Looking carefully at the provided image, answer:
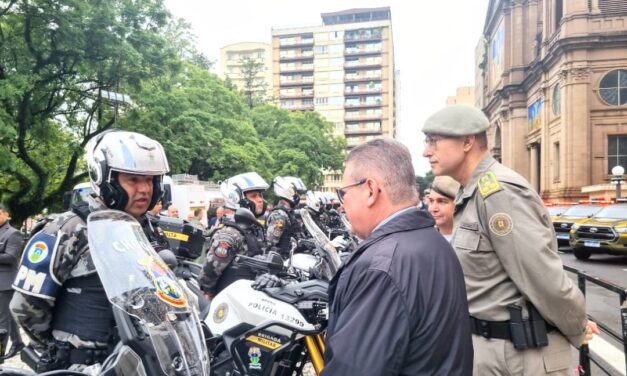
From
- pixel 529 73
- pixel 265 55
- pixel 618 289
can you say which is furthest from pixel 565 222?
pixel 265 55

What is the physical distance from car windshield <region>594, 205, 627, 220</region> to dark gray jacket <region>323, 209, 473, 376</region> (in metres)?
15.3

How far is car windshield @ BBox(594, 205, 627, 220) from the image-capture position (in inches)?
582

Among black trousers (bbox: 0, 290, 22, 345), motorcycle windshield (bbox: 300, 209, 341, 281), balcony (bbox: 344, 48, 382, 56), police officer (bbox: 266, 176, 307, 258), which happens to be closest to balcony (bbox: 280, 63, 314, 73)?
balcony (bbox: 344, 48, 382, 56)

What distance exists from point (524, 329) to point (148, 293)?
162 centimetres

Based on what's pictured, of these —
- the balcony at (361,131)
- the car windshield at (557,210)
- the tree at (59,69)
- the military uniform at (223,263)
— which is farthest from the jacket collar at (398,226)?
the balcony at (361,131)

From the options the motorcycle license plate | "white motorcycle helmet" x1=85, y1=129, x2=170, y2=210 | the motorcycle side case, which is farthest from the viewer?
the motorcycle license plate

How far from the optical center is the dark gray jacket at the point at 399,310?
143cm

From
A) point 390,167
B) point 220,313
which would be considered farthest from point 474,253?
point 220,313

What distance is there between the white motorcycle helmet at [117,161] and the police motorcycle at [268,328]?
84cm

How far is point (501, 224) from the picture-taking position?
2.30 m

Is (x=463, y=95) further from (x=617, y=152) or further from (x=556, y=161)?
(x=617, y=152)

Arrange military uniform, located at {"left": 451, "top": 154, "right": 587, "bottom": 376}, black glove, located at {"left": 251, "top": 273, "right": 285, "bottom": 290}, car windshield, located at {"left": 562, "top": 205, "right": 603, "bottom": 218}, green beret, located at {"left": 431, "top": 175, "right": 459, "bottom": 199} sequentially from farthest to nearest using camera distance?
1. car windshield, located at {"left": 562, "top": 205, "right": 603, "bottom": 218}
2. green beret, located at {"left": 431, "top": 175, "right": 459, "bottom": 199}
3. black glove, located at {"left": 251, "top": 273, "right": 285, "bottom": 290}
4. military uniform, located at {"left": 451, "top": 154, "right": 587, "bottom": 376}

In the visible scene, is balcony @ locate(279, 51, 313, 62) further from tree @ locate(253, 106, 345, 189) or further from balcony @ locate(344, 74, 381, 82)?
tree @ locate(253, 106, 345, 189)

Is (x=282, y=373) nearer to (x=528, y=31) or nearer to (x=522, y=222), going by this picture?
(x=522, y=222)
